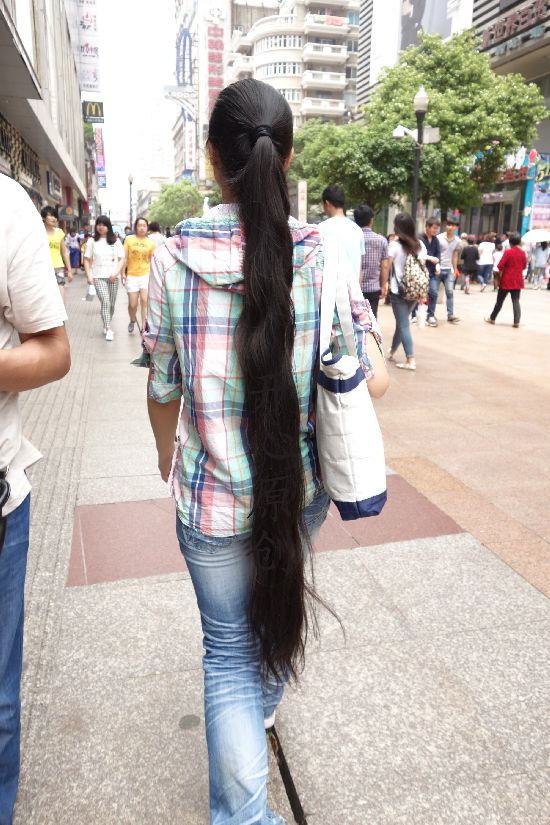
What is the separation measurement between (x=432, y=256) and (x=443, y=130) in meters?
14.7

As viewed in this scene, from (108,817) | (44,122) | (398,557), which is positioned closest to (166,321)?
(108,817)

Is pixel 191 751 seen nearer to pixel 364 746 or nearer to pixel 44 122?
pixel 364 746

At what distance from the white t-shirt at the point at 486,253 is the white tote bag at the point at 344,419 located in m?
20.1

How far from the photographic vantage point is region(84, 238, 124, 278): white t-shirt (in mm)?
10141

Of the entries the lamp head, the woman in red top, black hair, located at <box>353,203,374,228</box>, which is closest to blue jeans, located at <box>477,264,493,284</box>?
the lamp head

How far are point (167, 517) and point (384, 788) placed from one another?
2169mm

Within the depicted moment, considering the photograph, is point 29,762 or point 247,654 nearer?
point 247,654

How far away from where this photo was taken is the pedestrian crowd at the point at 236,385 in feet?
4.26

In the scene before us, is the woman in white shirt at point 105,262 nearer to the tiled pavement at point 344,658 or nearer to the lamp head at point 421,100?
the tiled pavement at point 344,658

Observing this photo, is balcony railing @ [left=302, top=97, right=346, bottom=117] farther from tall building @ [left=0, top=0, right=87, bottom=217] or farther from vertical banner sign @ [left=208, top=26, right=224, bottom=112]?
tall building @ [left=0, top=0, right=87, bottom=217]

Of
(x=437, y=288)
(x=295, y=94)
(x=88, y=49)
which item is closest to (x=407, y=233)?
→ (x=437, y=288)

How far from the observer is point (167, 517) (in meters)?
3.80

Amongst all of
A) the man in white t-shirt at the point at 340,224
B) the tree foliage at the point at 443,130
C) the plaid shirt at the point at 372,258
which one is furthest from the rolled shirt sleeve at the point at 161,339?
the tree foliage at the point at 443,130

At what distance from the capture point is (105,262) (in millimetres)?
10141
